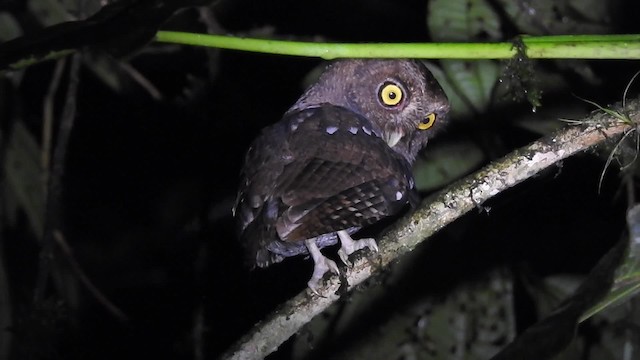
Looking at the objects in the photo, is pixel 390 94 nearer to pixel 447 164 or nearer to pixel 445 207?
pixel 447 164

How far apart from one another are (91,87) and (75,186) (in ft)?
2.64

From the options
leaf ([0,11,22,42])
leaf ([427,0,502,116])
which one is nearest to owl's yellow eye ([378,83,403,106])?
leaf ([427,0,502,116])

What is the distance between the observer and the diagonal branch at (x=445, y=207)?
1.74 m

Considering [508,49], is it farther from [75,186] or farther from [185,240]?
[75,186]

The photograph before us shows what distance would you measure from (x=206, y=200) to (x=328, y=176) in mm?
2426

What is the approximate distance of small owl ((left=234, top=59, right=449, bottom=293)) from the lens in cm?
203

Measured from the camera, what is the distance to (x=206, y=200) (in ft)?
14.4

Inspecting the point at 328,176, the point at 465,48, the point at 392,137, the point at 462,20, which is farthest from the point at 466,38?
the point at 465,48

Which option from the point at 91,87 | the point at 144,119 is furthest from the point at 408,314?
the point at 91,87

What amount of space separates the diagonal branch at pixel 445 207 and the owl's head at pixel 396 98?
3.35 feet

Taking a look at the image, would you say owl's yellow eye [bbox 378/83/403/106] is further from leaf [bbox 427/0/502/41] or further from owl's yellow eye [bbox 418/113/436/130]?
leaf [bbox 427/0/502/41]

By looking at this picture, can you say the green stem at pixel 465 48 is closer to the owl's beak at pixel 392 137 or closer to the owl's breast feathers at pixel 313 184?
the owl's breast feathers at pixel 313 184

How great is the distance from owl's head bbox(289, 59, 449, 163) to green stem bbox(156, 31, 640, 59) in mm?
1107

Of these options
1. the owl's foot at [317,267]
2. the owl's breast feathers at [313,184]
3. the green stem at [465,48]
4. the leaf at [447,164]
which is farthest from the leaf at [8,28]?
the leaf at [447,164]
